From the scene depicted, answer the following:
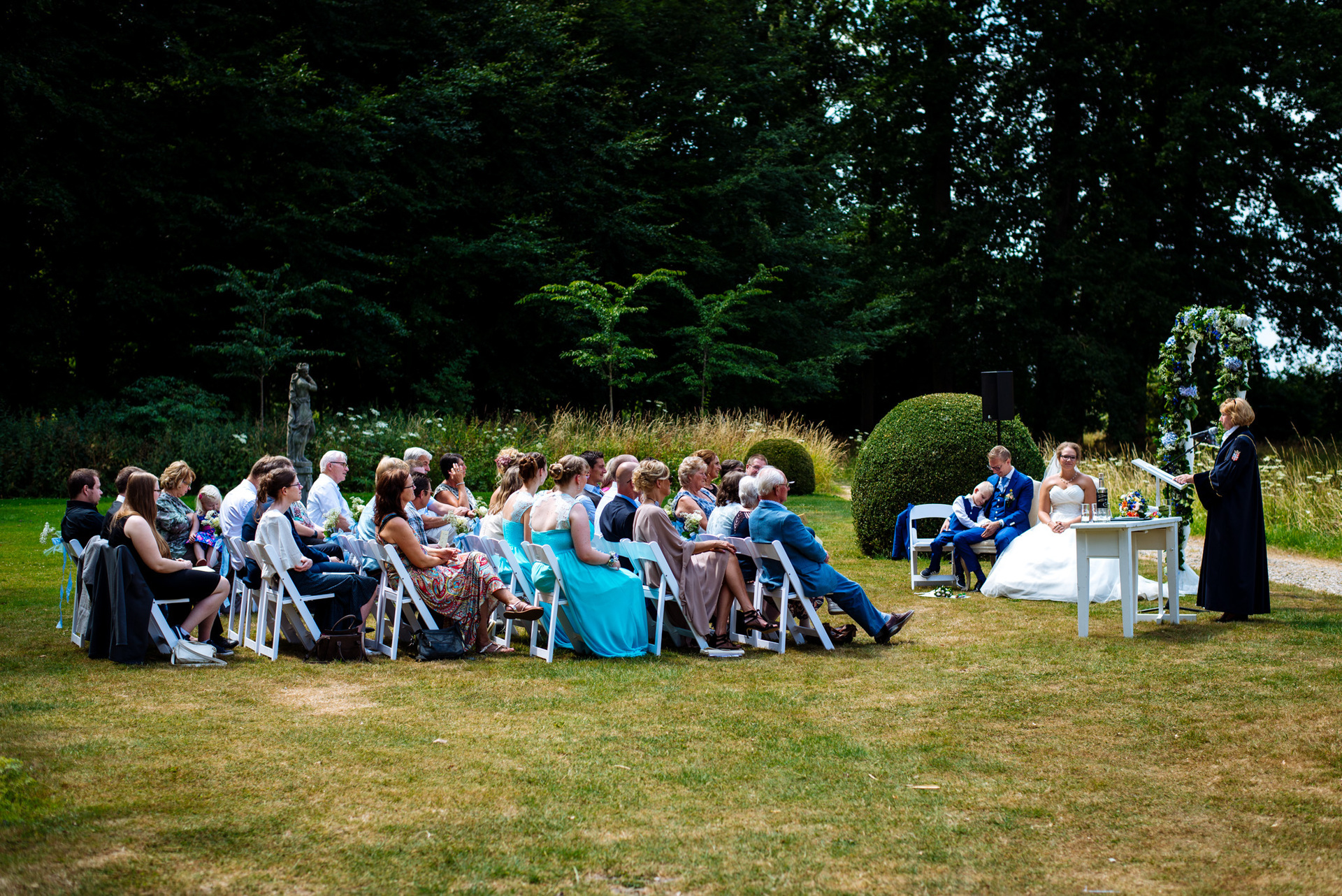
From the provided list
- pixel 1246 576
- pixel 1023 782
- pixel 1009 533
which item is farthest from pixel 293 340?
pixel 1023 782

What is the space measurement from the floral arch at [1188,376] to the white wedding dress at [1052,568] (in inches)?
27.4

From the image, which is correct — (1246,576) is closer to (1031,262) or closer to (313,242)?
(313,242)

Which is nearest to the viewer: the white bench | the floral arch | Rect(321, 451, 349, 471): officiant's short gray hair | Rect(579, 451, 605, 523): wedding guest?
Rect(321, 451, 349, 471): officiant's short gray hair

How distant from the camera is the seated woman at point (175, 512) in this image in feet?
25.9

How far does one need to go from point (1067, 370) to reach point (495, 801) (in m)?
30.1

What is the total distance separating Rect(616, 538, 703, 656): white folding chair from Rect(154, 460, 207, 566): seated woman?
315 centimetres

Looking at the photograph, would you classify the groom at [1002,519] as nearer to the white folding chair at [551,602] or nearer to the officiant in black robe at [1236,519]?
the officiant in black robe at [1236,519]

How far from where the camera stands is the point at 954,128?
3528 cm

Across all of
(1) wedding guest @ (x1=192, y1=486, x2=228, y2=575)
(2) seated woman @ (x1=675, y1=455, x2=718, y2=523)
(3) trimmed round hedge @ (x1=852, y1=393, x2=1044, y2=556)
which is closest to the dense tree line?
(3) trimmed round hedge @ (x1=852, y1=393, x2=1044, y2=556)

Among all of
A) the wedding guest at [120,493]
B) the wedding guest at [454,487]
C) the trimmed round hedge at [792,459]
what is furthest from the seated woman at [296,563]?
the trimmed round hedge at [792,459]

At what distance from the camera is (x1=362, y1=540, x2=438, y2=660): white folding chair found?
7.33 m

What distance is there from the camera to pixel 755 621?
781cm

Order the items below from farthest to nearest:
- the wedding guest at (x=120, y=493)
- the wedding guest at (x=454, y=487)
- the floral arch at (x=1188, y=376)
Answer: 1. the wedding guest at (x=454, y=487)
2. the floral arch at (x=1188, y=376)
3. the wedding guest at (x=120, y=493)

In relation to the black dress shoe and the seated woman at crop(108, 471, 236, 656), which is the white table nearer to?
the black dress shoe
